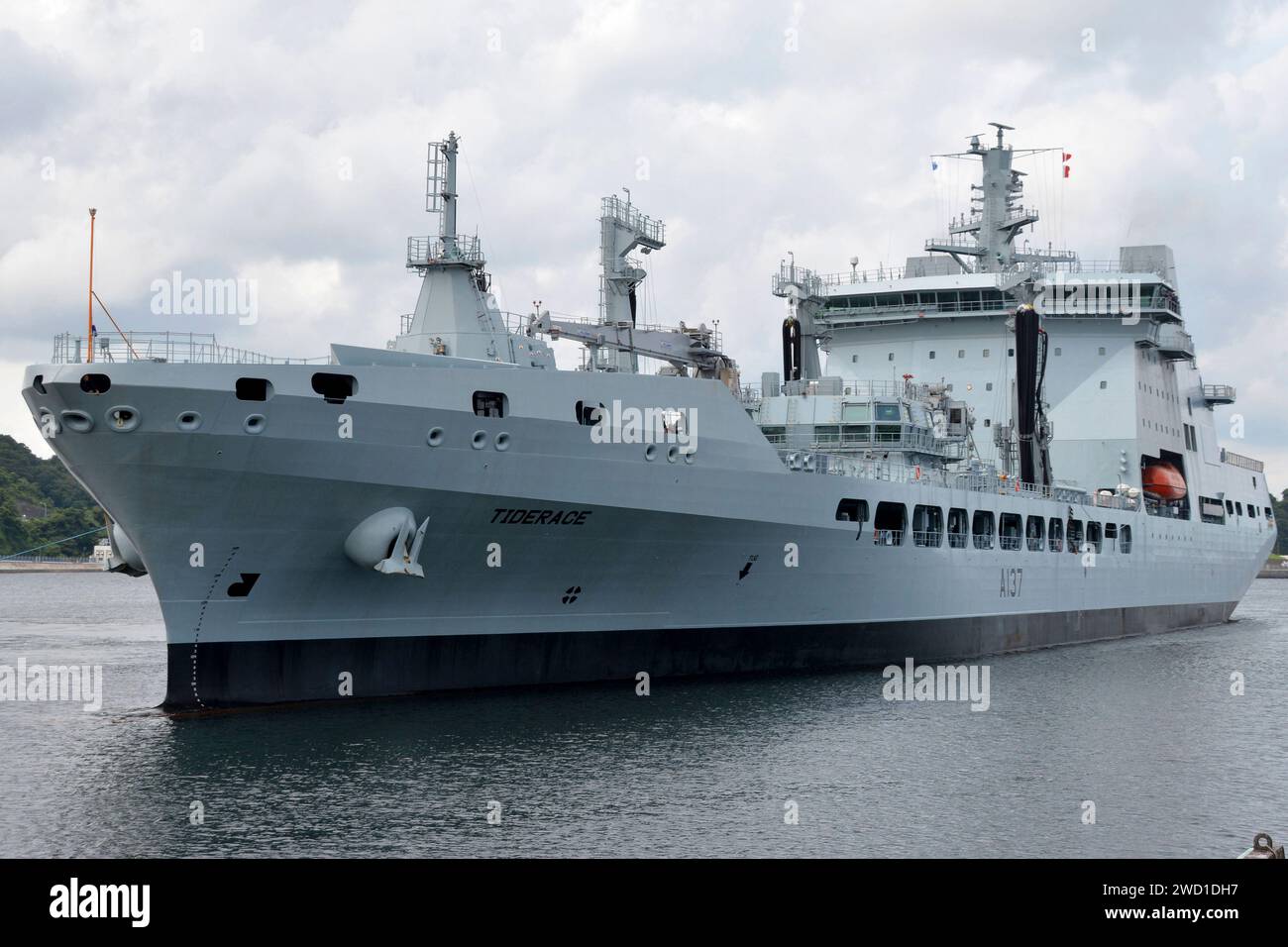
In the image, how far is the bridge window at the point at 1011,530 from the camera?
32.4m

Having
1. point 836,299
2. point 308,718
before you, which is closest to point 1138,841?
point 308,718

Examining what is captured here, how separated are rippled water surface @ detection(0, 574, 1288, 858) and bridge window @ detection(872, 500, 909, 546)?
12.3ft

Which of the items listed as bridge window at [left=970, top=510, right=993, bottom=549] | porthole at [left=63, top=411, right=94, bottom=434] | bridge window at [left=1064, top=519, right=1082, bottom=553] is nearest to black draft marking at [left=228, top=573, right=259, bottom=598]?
porthole at [left=63, top=411, right=94, bottom=434]

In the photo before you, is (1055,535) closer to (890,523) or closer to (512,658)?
(890,523)

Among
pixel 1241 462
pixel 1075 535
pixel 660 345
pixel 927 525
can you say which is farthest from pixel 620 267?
pixel 1241 462

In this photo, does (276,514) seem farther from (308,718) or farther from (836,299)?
(836,299)

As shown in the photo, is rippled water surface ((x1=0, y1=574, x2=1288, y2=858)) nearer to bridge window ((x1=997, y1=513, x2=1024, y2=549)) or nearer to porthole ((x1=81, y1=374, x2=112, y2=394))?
porthole ((x1=81, y1=374, x2=112, y2=394))

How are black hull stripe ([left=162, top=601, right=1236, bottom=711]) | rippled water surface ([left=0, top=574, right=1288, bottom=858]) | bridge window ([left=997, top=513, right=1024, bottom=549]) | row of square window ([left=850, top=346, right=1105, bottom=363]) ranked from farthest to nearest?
row of square window ([left=850, top=346, right=1105, bottom=363])
bridge window ([left=997, top=513, right=1024, bottom=549])
black hull stripe ([left=162, top=601, right=1236, bottom=711])
rippled water surface ([left=0, top=574, right=1288, bottom=858])

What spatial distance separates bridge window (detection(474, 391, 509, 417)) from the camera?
67.2 feet

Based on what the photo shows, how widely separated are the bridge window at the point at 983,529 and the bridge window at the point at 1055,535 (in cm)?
319

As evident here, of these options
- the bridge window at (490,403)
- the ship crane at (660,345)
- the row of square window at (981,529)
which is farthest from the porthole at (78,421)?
the row of square window at (981,529)
